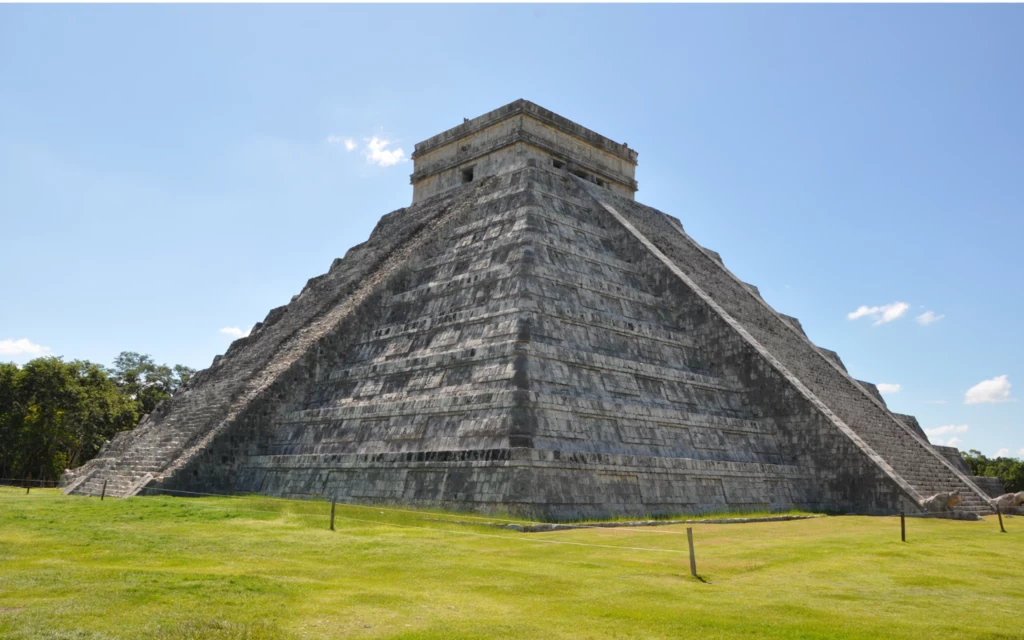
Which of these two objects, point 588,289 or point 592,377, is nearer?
point 592,377

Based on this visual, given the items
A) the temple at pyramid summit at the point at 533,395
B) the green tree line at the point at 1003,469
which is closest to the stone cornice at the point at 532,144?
the temple at pyramid summit at the point at 533,395

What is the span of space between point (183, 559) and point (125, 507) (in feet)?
21.4

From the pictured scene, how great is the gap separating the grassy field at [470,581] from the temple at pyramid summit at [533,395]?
6.35 feet

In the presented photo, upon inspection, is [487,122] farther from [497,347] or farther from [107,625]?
[107,625]

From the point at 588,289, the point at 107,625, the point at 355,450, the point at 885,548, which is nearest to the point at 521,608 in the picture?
the point at 107,625

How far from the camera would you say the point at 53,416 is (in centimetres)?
3253

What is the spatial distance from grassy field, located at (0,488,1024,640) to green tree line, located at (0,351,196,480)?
22.8 meters

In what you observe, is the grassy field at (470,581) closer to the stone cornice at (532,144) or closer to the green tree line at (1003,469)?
the stone cornice at (532,144)

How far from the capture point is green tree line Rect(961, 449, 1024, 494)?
141 ft

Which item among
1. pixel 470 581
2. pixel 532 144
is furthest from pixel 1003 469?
pixel 470 581

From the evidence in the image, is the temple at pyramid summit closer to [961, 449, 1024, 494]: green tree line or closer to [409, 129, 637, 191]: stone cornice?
[409, 129, 637, 191]: stone cornice

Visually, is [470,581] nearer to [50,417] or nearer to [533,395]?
[533,395]

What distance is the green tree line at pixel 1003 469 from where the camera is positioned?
141ft

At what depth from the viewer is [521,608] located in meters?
6.82
